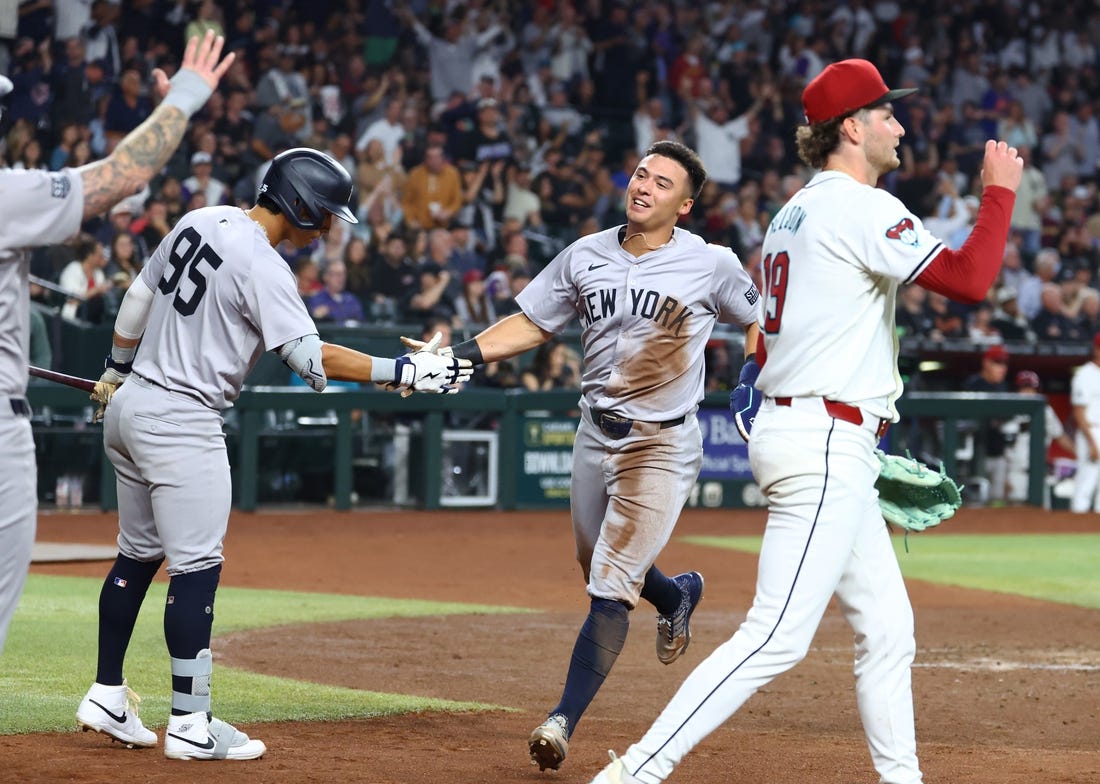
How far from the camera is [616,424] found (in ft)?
19.1

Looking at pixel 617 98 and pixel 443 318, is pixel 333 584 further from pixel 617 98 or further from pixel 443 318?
pixel 617 98

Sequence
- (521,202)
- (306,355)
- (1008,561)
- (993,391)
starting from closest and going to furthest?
(306,355) → (1008,561) → (993,391) → (521,202)

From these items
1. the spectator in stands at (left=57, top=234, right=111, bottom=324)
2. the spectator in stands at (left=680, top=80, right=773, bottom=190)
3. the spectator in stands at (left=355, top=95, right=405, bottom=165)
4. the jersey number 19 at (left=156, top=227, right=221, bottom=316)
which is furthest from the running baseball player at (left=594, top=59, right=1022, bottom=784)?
the spectator in stands at (left=680, top=80, right=773, bottom=190)

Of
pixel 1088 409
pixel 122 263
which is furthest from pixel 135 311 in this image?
pixel 1088 409

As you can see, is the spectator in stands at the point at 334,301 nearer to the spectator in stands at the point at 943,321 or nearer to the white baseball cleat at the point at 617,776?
the spectator in stands at the point at 943,321

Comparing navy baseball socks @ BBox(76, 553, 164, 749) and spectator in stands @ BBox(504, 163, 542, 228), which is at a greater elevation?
spectator in stands @ BBox(504, 163, 542, 228)

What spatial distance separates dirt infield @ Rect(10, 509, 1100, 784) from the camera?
5.41 meters

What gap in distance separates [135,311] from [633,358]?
5.98ft

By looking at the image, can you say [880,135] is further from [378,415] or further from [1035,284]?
[1035,284]

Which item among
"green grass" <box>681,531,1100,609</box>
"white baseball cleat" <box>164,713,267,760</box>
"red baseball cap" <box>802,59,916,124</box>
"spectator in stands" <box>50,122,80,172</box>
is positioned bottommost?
"green grass" <box>681,531,1100,609</box>

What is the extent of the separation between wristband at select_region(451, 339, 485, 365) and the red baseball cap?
6.04 ft

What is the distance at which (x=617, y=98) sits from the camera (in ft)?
73.6

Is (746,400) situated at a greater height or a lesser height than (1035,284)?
lesser

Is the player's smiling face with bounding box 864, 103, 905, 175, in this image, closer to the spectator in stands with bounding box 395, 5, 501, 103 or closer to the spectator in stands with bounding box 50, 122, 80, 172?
the spectator in stands with bounding box 50, 122, 80, 172
